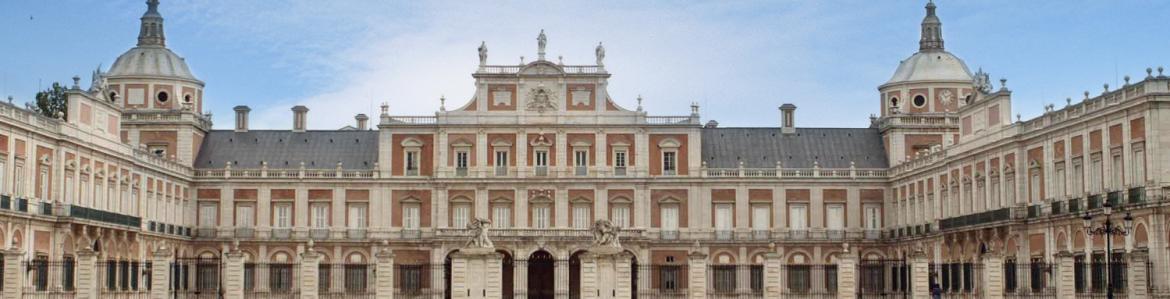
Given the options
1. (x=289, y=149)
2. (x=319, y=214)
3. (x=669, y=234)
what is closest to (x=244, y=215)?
(x=319, y=214)

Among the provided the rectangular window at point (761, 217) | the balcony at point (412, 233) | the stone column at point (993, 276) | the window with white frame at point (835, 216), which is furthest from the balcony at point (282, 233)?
the stone column at point (993, 276)

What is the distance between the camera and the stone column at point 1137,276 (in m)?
48.1

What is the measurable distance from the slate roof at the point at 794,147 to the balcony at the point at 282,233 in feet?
66.4

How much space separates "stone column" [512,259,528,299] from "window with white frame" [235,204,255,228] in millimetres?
13668

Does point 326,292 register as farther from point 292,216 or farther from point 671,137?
point 671,137

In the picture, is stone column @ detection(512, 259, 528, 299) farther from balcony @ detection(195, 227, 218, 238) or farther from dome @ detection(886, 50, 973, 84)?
dome @ detection(886, 50, 973, 84)

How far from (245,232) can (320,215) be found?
3589mm

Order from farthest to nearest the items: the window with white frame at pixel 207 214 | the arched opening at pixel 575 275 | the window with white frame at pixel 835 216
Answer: the window with white frame at pixel 835 216 < the window with white frame at pixel 207 214 < the arched opening at pixel 575 275

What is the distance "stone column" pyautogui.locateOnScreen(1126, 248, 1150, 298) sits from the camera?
48.1 m

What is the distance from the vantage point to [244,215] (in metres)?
79.6

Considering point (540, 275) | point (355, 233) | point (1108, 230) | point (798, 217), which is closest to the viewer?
point (1108, 230)

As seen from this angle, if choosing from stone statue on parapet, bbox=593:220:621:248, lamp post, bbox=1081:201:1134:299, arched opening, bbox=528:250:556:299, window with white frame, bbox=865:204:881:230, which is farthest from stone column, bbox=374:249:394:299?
window with white frame, bbox=865:204:881:230

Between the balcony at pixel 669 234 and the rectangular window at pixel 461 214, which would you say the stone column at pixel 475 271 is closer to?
the rectangular window at pixel 461 214

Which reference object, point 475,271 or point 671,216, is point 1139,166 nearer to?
point 475,271
